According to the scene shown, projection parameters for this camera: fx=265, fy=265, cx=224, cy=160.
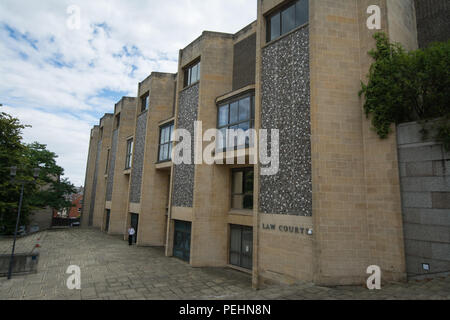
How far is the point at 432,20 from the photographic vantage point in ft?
35.4

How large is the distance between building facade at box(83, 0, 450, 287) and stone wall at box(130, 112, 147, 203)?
764cm

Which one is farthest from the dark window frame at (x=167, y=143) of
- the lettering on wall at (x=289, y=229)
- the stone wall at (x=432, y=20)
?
the stone wall at (x=432, y=20)

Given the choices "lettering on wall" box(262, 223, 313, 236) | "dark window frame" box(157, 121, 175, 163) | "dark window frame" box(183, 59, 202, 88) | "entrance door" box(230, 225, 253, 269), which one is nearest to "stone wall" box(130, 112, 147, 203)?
"dark window frame" box(157, 121, 175, 163)

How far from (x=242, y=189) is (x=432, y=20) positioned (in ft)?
37.4

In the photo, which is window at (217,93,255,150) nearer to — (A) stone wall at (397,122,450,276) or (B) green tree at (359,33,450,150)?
(B) green tree at (359,33,450,150)

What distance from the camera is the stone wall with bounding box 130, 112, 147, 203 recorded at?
77.4 ft

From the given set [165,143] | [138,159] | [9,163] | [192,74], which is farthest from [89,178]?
[192,74]

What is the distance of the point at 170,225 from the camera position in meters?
17.8

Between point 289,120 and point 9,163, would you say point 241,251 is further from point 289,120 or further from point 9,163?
point 9,163

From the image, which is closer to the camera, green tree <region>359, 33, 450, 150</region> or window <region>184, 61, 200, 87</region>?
green tree <region>359, 33, 450, 150</region>
